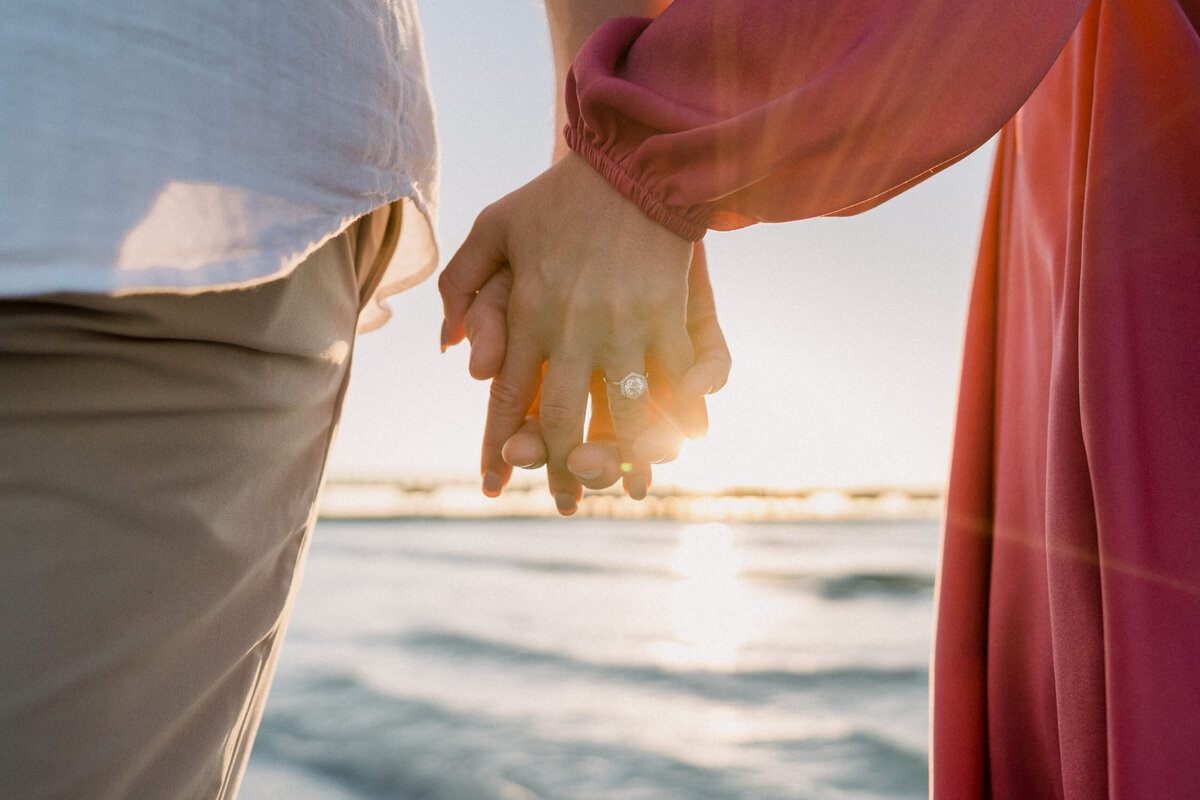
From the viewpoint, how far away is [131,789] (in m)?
0.62

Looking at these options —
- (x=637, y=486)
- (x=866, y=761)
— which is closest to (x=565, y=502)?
(x=637, y=486)

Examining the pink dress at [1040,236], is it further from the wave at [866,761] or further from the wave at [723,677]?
the wave at [723,677]

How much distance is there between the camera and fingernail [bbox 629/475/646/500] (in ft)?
3.47

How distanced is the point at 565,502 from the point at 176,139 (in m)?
0.73

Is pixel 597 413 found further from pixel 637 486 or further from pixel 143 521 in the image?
pixel 143 521

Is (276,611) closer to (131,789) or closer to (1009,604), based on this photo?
(131,789)

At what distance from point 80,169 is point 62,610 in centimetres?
34

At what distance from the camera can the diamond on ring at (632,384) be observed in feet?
3.24

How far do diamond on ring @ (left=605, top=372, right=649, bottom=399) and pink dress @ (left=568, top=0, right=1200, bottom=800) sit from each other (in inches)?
8.7

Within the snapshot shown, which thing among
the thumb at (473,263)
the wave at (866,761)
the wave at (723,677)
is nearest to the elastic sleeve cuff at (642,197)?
the thumb at (473,263)

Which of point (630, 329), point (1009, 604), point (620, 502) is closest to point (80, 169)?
point (630, 329)

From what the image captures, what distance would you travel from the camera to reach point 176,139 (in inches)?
21.3

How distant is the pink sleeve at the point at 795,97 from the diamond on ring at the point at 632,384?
22 cm

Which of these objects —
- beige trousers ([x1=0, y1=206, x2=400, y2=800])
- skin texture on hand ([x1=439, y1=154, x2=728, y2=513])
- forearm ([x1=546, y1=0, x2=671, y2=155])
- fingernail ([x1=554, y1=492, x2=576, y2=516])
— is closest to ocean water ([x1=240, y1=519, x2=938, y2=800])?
fingernail ([x1=554, y1=492, x2=576, y2=516])
